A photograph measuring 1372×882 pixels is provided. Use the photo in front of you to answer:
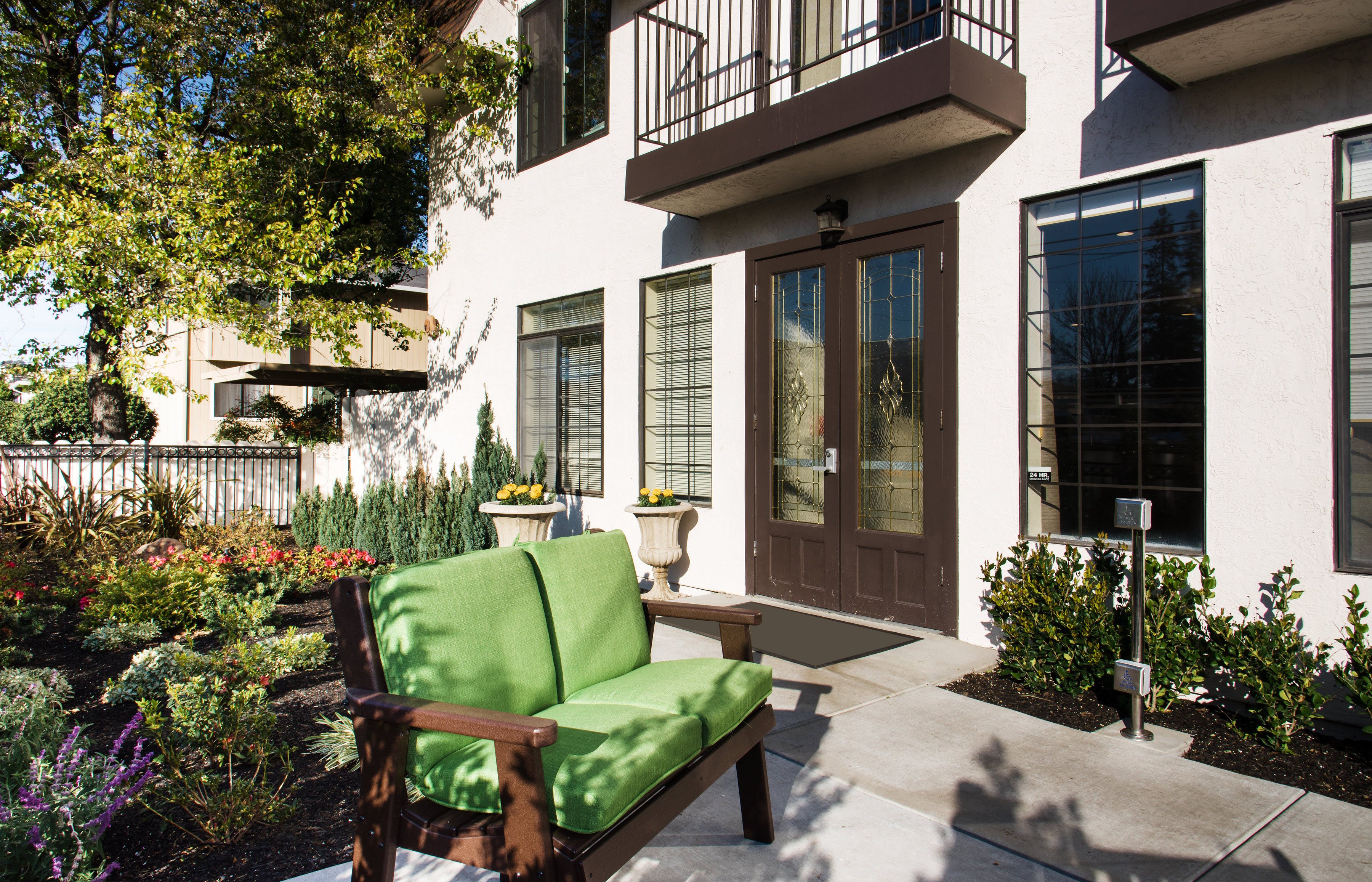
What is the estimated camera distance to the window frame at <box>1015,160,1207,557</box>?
4176 mm

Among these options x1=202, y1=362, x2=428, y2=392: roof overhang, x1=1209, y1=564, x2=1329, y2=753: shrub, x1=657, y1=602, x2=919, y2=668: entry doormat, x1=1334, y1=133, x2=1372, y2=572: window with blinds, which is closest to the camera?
x1=1209, y1=564, x2=1329, y2=753: shrub

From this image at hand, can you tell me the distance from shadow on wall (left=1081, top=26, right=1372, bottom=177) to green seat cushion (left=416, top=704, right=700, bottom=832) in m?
3.96

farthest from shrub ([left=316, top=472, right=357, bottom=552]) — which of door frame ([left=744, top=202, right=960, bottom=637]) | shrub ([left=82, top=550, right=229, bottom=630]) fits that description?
door frame ([left=744, top=202, right=960, bottom=637])

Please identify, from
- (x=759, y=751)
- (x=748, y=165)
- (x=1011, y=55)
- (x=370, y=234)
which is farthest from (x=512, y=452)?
(x=759, y=751)

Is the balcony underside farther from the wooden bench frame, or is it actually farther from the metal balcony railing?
the wooden bench frame

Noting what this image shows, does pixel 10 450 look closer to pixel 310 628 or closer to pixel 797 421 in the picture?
pixel 310 628

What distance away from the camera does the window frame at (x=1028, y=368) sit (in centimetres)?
418

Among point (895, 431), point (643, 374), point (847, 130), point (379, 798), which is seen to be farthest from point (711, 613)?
point (643, 374)

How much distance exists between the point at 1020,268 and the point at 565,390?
4.88m

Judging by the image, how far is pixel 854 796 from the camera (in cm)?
303

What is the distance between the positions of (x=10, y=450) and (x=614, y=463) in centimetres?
893

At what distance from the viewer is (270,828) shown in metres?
2.72

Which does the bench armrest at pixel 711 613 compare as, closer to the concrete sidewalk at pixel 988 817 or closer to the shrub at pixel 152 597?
the concrete sidewalk at pixel 988 817

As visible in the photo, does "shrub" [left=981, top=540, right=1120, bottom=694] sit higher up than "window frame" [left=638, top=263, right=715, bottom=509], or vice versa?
"window frame" [left=638, top=263, right=715, bottom=509]
